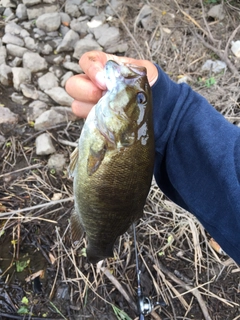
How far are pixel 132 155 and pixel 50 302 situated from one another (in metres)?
1.89

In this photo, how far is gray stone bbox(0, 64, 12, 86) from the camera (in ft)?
13.6

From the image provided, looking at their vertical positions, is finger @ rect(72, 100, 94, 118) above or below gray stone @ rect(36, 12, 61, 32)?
above

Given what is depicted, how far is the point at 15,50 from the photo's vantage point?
4438mm

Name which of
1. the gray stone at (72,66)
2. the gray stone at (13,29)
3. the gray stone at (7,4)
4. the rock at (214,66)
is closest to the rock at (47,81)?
the gray stone at (72,66)

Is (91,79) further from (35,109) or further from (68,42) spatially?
(68,42)

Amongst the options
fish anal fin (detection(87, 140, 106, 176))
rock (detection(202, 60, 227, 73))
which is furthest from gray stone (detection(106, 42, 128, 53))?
fish anal fin (detection(87, 140, 106, 176))

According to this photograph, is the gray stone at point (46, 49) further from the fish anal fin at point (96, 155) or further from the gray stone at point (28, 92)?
the fish anal fin at point (96, 155)

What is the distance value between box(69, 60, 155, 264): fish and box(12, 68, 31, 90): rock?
9.10ft

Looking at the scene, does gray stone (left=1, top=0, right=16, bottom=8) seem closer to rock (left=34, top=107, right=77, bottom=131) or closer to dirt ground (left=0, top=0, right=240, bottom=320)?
rock (left=34, top=107, right=77, bottom=131)

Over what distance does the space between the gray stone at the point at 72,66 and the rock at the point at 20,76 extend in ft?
1.56

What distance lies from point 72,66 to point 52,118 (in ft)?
3.07

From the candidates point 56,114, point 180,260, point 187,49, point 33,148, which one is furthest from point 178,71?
point 180,260

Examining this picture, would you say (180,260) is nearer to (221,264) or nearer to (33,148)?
(221,264)

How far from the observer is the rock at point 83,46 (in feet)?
14.6
